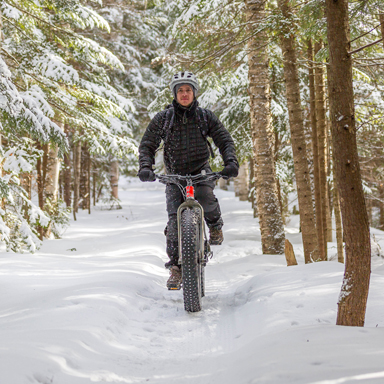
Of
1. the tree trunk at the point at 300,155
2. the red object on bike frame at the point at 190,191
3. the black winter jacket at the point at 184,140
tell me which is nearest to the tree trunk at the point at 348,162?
the red object on bike frame at the point at 190,191

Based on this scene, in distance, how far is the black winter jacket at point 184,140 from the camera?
4.62 m

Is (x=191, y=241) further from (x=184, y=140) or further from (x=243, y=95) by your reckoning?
(x=243, y=95)

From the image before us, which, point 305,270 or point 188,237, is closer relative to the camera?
point 188,237

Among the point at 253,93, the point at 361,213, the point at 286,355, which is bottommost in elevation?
the point at 286,355

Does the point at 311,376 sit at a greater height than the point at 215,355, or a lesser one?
greater

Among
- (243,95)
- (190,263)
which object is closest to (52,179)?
(243,95)

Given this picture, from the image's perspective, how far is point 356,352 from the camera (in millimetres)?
2178

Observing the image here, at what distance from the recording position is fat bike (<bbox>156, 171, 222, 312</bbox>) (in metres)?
3.95

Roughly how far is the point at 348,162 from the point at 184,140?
2.37 meters

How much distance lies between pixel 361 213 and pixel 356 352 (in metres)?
0.97

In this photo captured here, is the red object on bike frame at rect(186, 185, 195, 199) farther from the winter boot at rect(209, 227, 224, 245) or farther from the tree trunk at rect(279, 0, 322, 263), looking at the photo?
the tree trunk at rect(279, 0, 322, 263)

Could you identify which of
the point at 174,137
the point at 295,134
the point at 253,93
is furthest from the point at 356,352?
the point at 253,93

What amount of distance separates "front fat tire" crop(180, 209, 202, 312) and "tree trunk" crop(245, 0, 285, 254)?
393cm

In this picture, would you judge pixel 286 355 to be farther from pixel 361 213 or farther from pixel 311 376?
pixel 361 213
